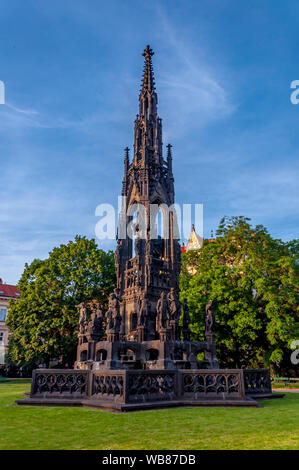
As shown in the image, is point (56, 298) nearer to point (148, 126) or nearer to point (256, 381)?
point (148, 126)

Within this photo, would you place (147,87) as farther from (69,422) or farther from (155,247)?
(69,422)

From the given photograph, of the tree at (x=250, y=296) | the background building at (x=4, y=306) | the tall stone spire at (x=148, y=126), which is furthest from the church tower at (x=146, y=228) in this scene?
the background building at (x=4, y=306)

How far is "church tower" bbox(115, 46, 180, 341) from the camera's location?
21469 mm

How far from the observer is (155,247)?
78.3 feet

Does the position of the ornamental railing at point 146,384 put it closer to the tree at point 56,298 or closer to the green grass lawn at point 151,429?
the green grass lawn at point 151,429

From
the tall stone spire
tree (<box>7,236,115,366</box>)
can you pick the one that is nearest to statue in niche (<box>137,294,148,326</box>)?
the tall stone spire

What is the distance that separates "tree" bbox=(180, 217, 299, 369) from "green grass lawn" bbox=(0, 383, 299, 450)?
55.4 feet

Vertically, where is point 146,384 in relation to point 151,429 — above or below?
above

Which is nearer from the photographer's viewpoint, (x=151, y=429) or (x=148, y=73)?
(x=151, y=429)

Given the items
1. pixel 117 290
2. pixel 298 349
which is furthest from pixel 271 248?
pixel 117 290

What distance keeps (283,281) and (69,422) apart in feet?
74.1

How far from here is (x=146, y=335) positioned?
18562mm

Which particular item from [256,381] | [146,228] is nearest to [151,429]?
[256,381]

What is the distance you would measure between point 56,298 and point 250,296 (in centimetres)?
1692
